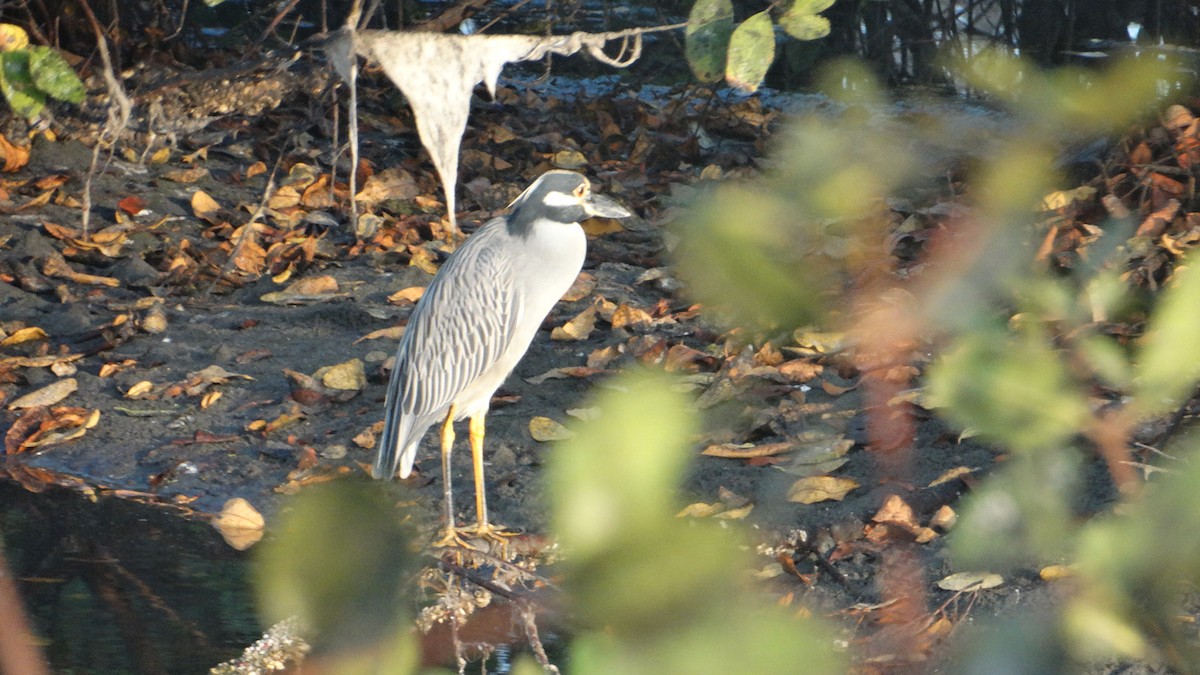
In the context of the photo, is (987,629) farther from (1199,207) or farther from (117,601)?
(117,601)

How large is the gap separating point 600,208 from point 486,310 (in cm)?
45

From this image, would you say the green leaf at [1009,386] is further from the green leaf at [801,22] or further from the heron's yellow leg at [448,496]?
the heron's yellow leg at [448,496]

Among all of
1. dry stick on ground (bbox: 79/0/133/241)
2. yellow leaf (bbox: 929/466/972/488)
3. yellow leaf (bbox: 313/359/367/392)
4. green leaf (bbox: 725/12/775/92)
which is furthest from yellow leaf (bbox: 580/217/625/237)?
Result: green leaf (bbox: 725/12/775/92)

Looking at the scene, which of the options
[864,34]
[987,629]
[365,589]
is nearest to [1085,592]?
[987,629]

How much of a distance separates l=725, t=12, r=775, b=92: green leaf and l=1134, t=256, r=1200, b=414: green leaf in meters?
1.43

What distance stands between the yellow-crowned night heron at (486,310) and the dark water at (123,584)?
56cm

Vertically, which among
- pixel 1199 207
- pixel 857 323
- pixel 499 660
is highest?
pixel 857 323

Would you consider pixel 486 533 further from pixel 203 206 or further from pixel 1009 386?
pixel 1009 386

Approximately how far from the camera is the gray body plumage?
12.1ft

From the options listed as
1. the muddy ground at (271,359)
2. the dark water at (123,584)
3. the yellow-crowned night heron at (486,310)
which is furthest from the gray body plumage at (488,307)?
the dark water at (123,584)

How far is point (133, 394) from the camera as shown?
434cm

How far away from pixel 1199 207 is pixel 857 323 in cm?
162

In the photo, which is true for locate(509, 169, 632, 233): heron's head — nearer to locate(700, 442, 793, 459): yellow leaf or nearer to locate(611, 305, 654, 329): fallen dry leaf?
locate(700, 442, 793, 459): yellow leaf

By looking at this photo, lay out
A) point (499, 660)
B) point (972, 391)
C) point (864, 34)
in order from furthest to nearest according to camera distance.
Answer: point (864, 34)
point (499, 660)
point (972, 391)
